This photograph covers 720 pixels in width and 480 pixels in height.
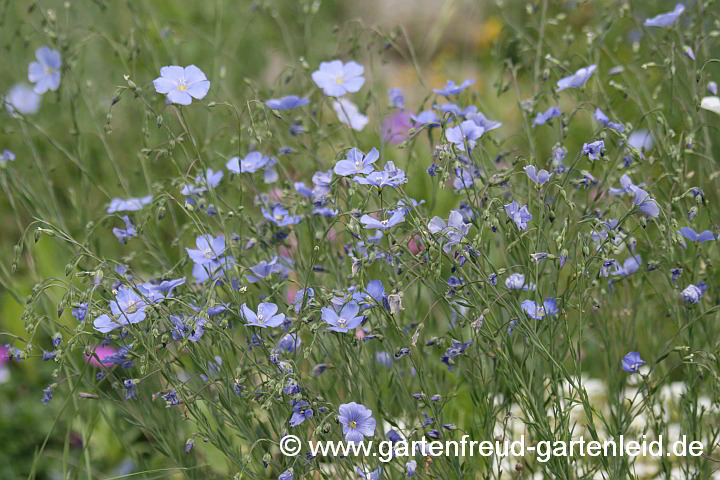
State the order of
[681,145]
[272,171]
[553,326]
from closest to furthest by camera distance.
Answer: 1. [553,326]
2. [681,145]
3. [272,171]

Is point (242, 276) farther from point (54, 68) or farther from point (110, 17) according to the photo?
point (110, 17)

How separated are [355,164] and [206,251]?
43cm

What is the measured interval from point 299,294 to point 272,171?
2.07ft

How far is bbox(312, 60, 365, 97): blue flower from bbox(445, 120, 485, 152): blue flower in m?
0.35

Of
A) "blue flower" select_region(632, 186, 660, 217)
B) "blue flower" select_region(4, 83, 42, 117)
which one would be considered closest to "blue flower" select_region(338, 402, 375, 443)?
"blue flower" select_region(632, 186, 660, 217)

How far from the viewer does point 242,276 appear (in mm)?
1692

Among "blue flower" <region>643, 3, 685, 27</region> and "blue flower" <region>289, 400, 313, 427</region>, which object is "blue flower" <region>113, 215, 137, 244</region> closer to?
"blue flower" <region>289, 400, 313, 427</region>

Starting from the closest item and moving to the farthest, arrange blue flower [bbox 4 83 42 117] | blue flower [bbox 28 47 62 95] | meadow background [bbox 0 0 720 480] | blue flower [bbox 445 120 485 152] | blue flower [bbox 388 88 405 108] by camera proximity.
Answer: blue flower [bbox 445 120 485 152] < meadow background [bbox 0 0 720 480] < blue flower [bbox 388 88 405 108] < blue flower [bbox 28 47 62 95] < blue flower [bbox 4 83 42 117]

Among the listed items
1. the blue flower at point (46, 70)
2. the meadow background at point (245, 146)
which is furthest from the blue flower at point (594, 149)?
the blue flower at point (46, 70)

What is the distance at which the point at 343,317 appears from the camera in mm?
1550

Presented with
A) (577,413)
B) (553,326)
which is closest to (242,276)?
(553,326)

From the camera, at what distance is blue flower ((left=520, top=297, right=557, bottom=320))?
1.60 meters

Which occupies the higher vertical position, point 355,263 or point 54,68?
point 54,68

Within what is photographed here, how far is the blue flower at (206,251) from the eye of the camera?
68.3 inches
